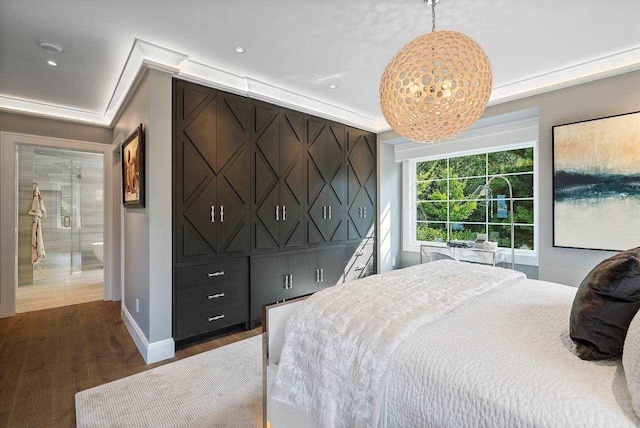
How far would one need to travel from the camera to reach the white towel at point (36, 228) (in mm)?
5000

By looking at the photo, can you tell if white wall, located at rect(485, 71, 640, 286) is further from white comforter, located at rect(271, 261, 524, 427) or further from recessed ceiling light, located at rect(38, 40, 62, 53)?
recessed ceiling light, located at rect(38, 40, 62, 53)

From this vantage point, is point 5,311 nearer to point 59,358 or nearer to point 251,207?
point 59,358

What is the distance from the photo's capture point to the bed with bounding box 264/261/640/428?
87 centimetres

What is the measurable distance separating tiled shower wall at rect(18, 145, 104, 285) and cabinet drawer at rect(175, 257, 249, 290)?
13.5ft

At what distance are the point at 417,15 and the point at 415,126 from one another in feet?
3.02

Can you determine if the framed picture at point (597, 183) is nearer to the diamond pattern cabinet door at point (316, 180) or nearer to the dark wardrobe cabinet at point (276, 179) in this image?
the diamond pattern cabinet door at point (316, 180)

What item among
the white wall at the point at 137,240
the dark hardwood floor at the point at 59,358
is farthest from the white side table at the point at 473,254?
the white wall at the point at 137,240

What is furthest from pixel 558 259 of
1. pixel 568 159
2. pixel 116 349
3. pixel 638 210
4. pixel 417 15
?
pixel 116 349

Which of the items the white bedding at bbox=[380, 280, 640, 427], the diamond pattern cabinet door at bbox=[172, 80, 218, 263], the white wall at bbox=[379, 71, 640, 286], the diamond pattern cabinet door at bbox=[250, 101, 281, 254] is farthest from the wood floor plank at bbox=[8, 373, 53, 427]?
the white wall at bbox=[379, 71, 640, 286]

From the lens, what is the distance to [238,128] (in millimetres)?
3145

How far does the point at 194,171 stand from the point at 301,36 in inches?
59.4

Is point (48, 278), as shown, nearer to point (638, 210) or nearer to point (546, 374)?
point (546, 374)

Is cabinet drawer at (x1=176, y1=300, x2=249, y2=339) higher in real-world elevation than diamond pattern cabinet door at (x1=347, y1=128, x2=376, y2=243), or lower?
lower

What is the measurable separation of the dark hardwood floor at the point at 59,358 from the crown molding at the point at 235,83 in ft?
8.02
